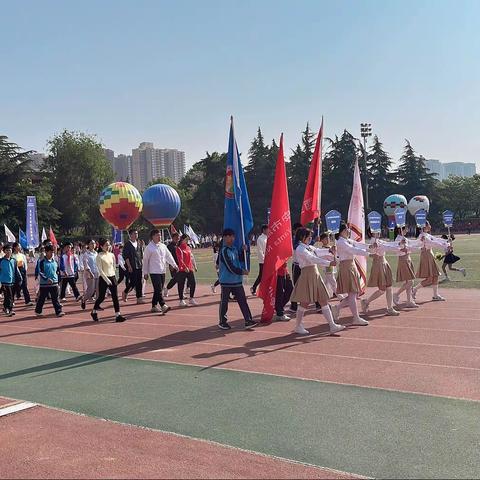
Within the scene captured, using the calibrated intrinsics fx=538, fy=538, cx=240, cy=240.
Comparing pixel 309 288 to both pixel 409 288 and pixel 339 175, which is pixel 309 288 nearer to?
pixel 409 288

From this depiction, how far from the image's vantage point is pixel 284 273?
11.0 meters

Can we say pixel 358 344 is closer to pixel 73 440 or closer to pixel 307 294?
pixel 307 294

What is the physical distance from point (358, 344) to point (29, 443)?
5.02m

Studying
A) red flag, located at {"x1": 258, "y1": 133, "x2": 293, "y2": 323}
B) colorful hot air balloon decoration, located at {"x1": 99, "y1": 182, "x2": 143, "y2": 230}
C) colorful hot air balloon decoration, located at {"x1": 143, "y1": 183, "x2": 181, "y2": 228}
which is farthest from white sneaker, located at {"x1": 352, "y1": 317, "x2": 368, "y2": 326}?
colorful hot air balloon decoration, located at {"x1": 143, "y1": 183, "x2": 181, "y2": 228}

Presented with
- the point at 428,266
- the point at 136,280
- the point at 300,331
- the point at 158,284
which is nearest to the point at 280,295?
the point at 300,331

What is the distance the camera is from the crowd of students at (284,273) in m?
9.30

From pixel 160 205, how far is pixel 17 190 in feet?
116

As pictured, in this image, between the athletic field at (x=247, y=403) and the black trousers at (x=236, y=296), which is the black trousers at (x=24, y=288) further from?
the black trousers at (x=236, y=296)

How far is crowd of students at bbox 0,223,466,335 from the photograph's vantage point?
9301mm

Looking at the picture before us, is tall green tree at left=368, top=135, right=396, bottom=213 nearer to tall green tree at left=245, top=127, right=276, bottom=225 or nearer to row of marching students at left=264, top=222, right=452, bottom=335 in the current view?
tall green tree at left=245, top=127, right=276, bottom=225

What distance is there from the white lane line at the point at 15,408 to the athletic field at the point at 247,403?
1.3 inches

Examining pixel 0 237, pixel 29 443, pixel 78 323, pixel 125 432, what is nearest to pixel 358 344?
pixel 125 432

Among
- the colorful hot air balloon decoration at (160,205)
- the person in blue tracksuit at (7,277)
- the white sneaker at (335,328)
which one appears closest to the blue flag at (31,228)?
the colorful hot air balloon decoration at (160,205)

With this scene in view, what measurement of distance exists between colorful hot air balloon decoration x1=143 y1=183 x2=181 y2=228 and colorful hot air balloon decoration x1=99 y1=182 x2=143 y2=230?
A: 208cm
